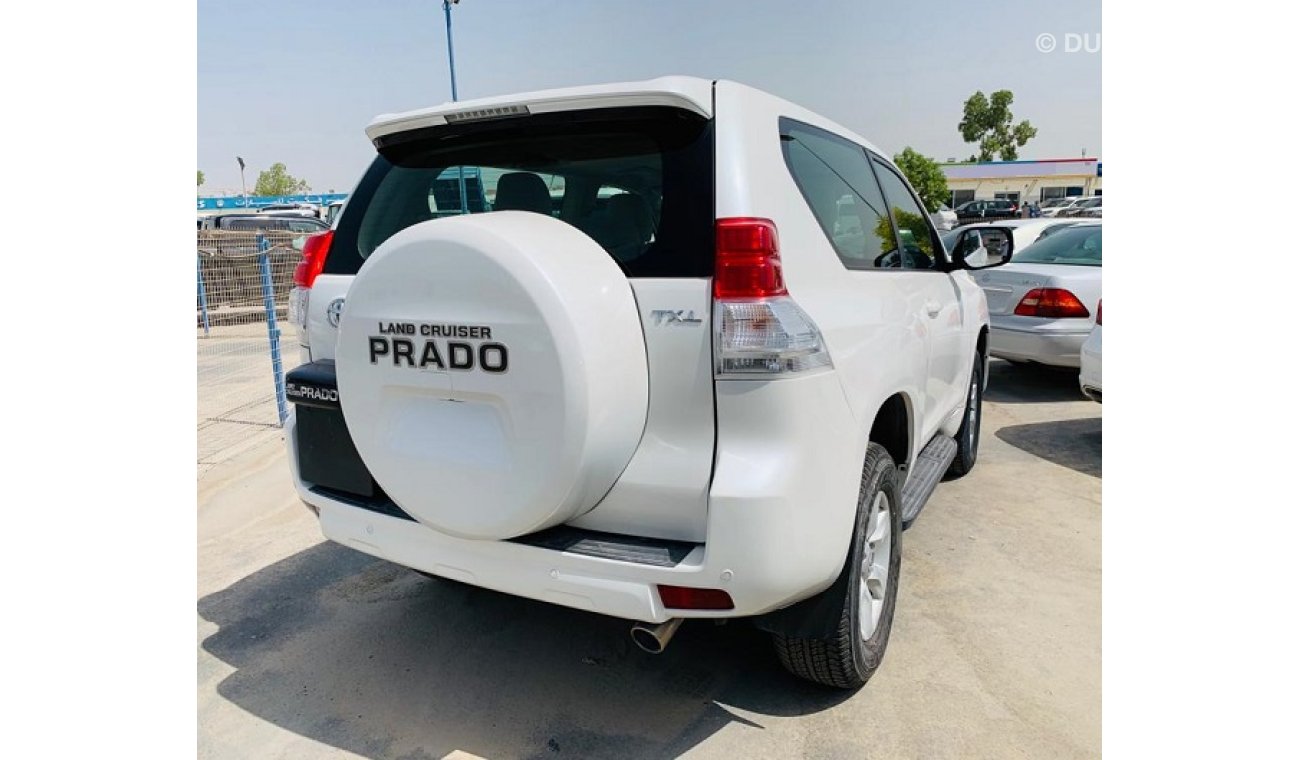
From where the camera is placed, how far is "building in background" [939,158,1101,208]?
201 ft

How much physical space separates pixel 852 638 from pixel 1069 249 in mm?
6639

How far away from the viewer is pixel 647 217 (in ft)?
7.23

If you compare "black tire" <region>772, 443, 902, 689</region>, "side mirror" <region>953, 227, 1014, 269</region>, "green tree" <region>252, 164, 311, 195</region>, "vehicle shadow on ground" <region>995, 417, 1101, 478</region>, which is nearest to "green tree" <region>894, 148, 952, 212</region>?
"vehicle shadow on ground" <region>995, 417, 1101, 478</region>

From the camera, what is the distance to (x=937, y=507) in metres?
4.46

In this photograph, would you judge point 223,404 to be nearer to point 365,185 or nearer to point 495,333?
point 365,185

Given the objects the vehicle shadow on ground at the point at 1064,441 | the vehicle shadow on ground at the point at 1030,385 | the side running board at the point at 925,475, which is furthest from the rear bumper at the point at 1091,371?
the side running board at the point at 925,475

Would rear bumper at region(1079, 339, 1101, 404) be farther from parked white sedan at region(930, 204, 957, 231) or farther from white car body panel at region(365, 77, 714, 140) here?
white car body panel at region(365, 77, 714, 140)

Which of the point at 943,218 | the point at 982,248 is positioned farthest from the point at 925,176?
the point at 982,248

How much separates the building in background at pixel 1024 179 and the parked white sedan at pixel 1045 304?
58.0m

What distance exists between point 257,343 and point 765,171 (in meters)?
10.2

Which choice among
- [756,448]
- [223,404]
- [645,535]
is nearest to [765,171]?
[756,448]

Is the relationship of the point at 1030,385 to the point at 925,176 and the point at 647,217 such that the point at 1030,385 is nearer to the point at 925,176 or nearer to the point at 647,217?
the point at 647,217

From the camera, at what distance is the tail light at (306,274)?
111 inches

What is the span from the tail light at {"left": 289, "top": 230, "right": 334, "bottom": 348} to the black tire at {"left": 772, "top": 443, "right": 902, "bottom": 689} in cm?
195
